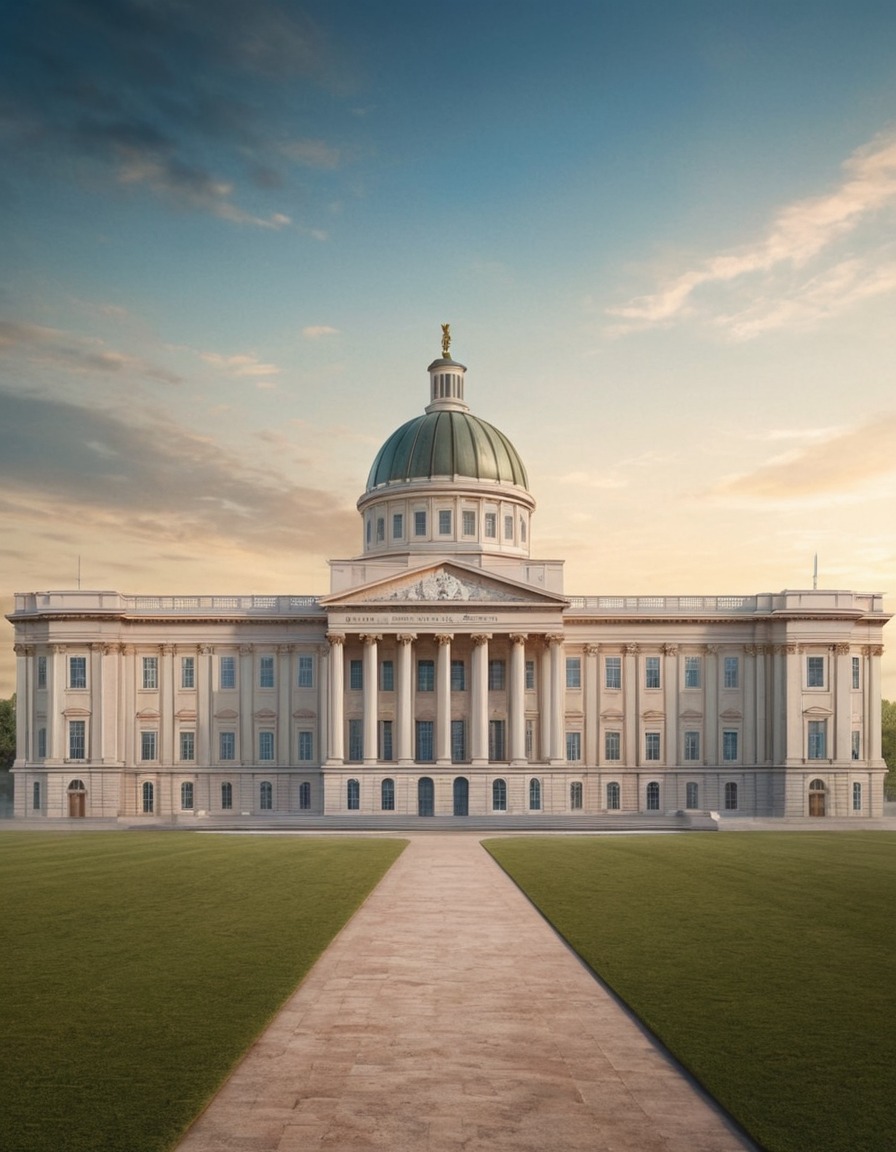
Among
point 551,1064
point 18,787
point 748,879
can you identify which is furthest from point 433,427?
point 551,1064

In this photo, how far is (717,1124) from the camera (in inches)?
561

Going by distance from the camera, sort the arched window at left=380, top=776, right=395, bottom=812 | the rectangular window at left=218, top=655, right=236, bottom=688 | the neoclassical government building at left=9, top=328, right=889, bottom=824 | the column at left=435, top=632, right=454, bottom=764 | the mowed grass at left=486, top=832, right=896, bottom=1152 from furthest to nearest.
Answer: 1. the rectangular window at left=218, top=655, right=236, bottom=688
2. the neoclassical government building at left=9, top=328, right=889, bottom=824
3. the column at left=435, top=632, right=454, bottom=764
4. the arched window at left=380, top=776, right=395, bottom=812
5. the mowed grass at left=486, top=832, right=896, bottom=1152

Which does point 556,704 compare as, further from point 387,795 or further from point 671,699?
point 387,795

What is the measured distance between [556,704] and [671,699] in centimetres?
1139

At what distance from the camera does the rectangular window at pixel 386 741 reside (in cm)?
9644

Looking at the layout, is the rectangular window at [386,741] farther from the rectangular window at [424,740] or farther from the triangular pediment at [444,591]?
the triangular pediment at [444,591]

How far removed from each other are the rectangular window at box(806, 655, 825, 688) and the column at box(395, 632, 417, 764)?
32.7 meters

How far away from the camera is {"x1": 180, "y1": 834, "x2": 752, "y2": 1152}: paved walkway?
44.7ft

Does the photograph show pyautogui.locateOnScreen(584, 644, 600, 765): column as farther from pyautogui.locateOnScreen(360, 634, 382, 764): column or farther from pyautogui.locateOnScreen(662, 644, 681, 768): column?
pyautogui.locateOnScreen(360, 634, 382, 764): column

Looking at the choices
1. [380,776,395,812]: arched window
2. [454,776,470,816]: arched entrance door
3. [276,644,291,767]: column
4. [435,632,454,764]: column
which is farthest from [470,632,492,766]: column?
[276,644,291,767]: column

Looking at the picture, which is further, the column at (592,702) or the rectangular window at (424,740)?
the column at (592,702)

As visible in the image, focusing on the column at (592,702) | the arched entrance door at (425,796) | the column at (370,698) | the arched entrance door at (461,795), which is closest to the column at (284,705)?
the column at (370,698)

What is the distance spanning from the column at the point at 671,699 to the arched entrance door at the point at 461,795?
17870mm

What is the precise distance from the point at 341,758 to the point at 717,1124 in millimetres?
80529
